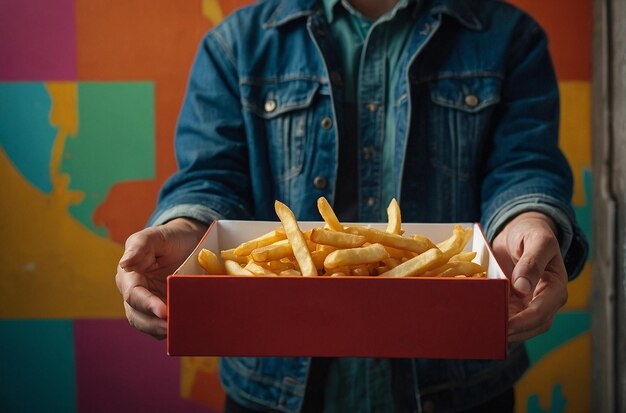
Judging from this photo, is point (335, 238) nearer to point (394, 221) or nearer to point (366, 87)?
point (394, 221)

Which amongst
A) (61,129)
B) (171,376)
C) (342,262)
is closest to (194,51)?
(61,129)

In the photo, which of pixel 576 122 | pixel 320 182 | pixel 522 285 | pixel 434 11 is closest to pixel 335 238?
pixel 522 285

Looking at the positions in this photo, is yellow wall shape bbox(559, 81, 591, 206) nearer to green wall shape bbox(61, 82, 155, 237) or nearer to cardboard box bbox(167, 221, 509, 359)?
green wall shape bbox(61, 82, 155, 237)

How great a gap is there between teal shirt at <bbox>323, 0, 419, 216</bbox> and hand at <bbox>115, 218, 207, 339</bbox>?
1.80 ft

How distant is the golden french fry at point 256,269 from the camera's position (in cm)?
113

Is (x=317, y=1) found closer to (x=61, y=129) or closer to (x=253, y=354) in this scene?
(x=253, y=354)

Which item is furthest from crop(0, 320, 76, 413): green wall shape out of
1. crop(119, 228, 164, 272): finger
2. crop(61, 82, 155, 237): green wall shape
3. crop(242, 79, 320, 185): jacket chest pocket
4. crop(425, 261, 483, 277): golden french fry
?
crop(425, 261, 483, 277): golden french fry

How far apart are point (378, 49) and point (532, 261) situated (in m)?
0.74

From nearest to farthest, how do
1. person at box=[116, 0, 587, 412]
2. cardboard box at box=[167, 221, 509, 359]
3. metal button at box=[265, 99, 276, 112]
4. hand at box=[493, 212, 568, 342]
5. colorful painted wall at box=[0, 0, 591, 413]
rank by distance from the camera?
1. cardboard box at box=[167, 221, 509, 359]
2. hand at box=[493, 212, 568, 342]
3. person at box=[116, 0, 587, 412]
4. metal button at box=[265, 99, 276, 112]
5. colorful painted wall at box=[0, 0, 591, 413]

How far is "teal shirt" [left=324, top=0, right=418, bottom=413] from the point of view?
5.46 feet

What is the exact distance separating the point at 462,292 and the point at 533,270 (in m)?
0.17

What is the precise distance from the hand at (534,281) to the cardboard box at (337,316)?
0.11 metres

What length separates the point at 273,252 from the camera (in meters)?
1.20

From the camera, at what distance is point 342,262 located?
1.11m
